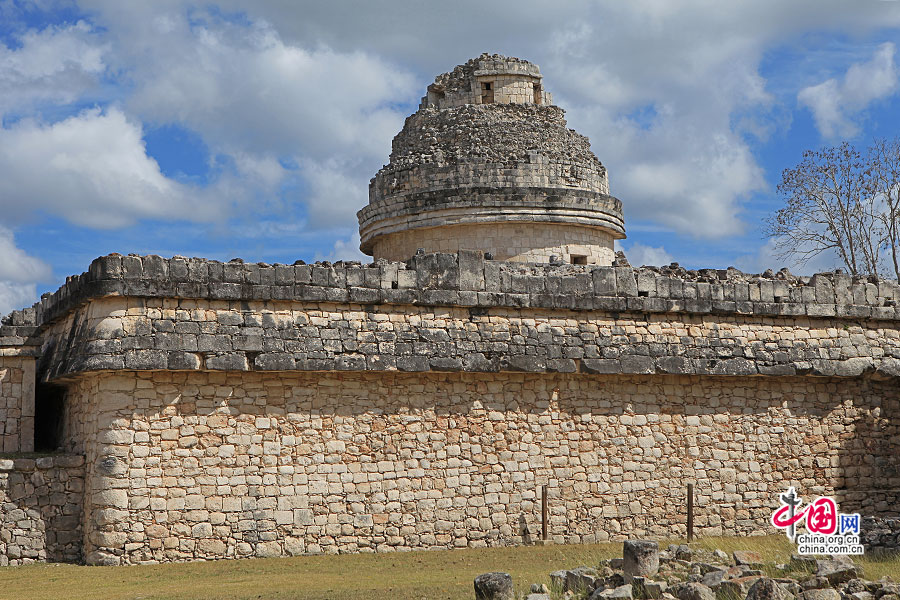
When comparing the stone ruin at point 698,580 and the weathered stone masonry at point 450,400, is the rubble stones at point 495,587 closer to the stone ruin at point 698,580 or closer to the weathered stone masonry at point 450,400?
the stone ruin at point 698,580

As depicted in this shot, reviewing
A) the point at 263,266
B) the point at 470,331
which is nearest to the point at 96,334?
the point at 263,266

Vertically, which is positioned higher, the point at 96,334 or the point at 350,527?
the point at 96,334

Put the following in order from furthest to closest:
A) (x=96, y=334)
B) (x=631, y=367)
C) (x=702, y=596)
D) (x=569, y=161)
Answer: (x=569, y=161) < (x=631, y=367) < (x=96, y=334) < (x=702, y=596)

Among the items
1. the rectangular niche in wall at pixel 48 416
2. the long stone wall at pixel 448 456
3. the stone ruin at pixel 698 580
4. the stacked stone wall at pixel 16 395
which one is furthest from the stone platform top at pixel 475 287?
the stone ruin at pixel 698 580

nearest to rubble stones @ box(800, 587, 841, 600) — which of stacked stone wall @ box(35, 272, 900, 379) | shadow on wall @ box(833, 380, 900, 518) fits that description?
stacked stone wall @ box(35, 272, 900, 379)

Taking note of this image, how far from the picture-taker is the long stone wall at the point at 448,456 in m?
14.0

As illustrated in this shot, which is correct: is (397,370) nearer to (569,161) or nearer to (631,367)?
(631,367)

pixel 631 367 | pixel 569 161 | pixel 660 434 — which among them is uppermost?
pixel 569 161

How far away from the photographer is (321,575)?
1305 cm

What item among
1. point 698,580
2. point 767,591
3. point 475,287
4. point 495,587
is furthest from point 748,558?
point 475,287

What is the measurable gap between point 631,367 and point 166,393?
22.3 ft

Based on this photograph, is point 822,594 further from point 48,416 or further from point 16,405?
point 48,416

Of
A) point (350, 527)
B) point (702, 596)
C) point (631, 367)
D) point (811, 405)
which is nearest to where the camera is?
point (702, 596)

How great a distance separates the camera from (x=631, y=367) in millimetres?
16156
